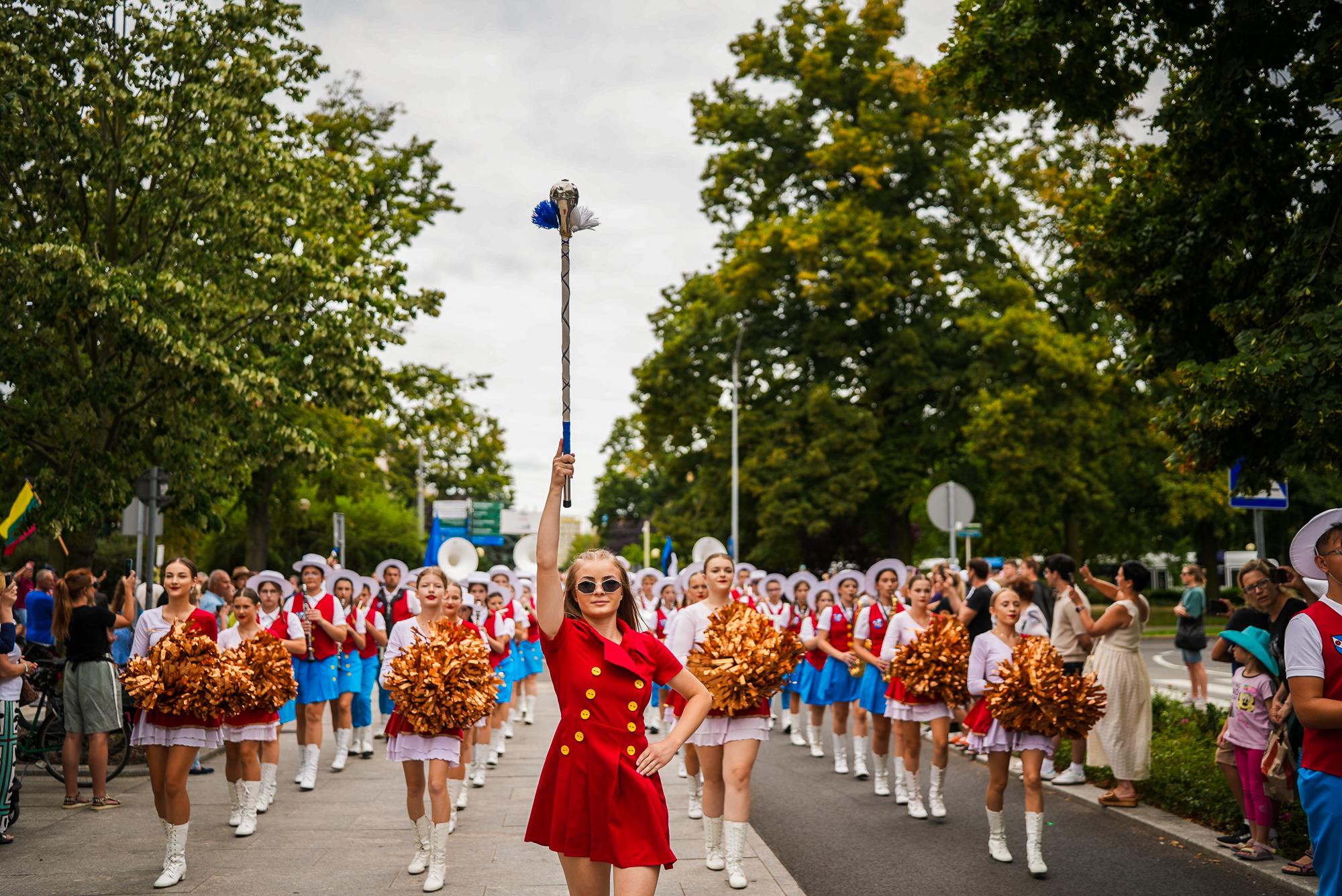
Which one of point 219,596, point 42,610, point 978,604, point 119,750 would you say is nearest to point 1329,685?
point 978,604

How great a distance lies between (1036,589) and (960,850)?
6070 millimetres

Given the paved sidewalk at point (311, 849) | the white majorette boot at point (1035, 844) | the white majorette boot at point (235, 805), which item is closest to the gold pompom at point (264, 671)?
the white majorette boot at point (235, 805)

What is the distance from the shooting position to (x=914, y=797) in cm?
977

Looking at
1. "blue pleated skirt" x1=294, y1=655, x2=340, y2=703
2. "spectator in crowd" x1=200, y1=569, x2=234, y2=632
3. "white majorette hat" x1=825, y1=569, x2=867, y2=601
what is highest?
"white majorette hat" x1=825, y1=569, x2=867, y2=601

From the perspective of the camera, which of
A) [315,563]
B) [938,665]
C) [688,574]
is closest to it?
[938,665]

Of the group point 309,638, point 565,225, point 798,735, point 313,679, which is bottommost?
point 798,735

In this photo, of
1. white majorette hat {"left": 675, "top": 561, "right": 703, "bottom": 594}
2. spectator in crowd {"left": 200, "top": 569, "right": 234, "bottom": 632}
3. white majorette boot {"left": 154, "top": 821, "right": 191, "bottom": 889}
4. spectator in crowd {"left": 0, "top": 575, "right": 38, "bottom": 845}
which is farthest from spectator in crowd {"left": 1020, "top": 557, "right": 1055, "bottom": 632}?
spectator in crowd {"left": 200, "top": 569, "right": 234, "bottom": 632}

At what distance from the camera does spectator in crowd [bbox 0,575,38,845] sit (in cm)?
838

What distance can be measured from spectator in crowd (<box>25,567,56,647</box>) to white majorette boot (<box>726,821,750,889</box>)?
32.6ft

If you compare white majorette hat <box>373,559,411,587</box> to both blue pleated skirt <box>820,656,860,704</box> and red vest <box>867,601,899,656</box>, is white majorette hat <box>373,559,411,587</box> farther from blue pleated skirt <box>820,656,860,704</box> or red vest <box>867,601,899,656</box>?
red vest <box>867,601,899,656</box>

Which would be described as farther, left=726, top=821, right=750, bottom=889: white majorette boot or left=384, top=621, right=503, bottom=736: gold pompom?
left=384, top=621, right=503, bottom=736: gold pompom

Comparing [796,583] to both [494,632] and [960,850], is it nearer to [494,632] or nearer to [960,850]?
[494,632]

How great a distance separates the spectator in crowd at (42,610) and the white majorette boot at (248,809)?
243 inches

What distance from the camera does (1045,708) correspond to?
7.66 m
